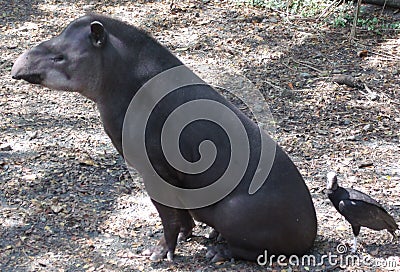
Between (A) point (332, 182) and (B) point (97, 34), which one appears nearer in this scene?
(B) point (97, 34)

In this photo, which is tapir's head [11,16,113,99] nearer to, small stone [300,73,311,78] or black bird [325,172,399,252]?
black bird [325,172,399,252]

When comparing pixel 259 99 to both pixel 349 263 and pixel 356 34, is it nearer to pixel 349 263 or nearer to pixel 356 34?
pixel 356 34

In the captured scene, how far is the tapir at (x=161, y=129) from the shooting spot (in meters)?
4.17

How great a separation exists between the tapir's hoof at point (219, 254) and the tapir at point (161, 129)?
16 mm

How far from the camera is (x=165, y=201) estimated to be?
14.4 feet

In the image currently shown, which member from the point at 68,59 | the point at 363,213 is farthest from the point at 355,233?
the point at 68,59

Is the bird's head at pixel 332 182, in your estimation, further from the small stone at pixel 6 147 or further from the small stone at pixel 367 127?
the small stone at pixel 6 147

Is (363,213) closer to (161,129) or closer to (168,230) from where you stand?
(168,230)

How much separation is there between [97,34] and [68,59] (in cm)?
24

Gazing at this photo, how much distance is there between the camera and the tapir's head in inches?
163

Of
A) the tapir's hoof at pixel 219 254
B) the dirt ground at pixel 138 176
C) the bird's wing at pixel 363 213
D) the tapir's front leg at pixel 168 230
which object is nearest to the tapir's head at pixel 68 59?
the tapir's front leg at pixel 168 230

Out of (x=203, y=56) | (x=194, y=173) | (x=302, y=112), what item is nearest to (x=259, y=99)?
(x=302, y=112)

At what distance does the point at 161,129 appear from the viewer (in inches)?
168

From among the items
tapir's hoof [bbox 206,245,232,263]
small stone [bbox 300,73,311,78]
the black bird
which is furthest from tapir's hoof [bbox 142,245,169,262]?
small stone [bbox 300,73,311,78]
